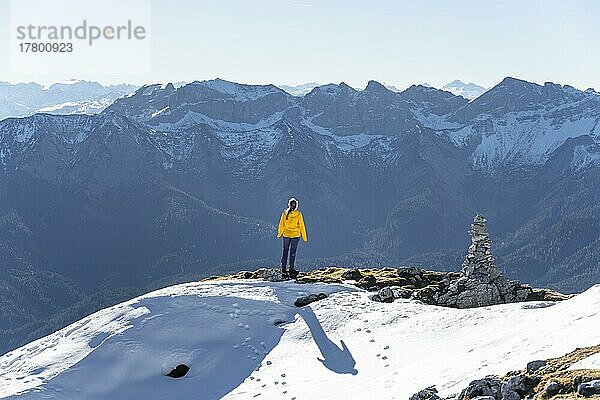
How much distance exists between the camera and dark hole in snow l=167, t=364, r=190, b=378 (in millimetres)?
27594

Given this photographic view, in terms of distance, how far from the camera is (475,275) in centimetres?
3581

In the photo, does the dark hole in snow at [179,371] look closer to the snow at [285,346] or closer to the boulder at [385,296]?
the snow at [285,346]

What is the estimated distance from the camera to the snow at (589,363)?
15742 millimetres

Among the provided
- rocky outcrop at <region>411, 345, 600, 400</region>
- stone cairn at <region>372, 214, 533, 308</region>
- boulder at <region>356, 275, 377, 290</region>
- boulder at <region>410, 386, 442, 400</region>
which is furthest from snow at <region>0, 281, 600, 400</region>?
stone cairn at <region>372, 214, 533, 308</region>

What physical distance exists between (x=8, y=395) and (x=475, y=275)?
2506 centimetres

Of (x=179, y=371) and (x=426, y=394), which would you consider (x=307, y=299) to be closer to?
(x=179, y=371)

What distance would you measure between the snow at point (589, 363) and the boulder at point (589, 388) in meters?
1.46

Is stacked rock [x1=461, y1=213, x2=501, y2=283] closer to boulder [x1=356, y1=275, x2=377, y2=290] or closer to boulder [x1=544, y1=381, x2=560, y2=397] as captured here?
boulder [x1=356, y1=275, x2=377, y2=290]

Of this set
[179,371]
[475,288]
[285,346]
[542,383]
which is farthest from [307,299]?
[542,383]

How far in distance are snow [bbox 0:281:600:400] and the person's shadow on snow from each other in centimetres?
5

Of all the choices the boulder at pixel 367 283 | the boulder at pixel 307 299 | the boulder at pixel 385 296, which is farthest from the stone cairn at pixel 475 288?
the boulder at pixel 307 299

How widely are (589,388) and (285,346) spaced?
16.3 m

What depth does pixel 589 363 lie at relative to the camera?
52.4 ft

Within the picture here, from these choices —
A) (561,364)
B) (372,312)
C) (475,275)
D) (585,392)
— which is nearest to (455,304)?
(475,275)
